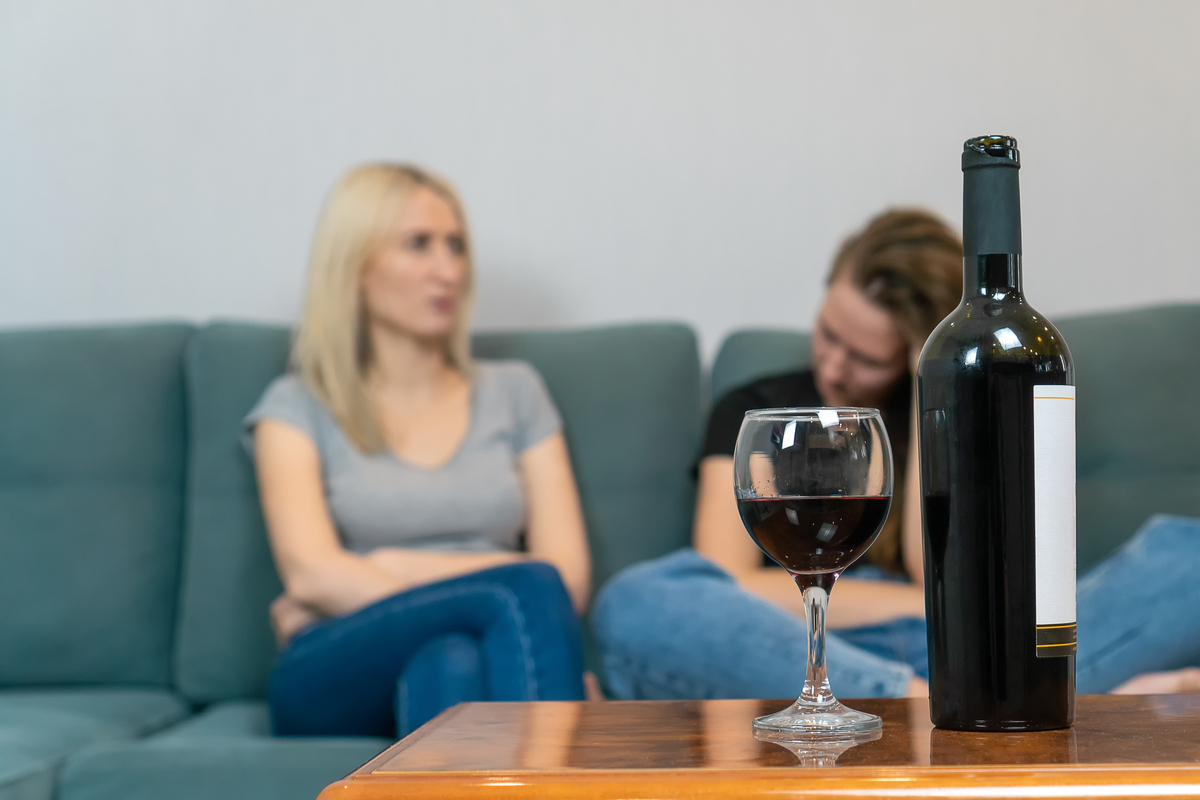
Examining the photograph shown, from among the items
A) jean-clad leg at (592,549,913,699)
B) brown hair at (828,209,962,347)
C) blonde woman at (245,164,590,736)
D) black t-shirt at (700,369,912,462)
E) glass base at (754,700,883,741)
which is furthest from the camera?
black t-shirt at (700,369,912,462)

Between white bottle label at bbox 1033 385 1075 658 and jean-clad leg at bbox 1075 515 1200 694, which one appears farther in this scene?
jean-clad leg at bbox 1075 515 1200 694

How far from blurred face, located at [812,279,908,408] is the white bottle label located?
1064 millimetres

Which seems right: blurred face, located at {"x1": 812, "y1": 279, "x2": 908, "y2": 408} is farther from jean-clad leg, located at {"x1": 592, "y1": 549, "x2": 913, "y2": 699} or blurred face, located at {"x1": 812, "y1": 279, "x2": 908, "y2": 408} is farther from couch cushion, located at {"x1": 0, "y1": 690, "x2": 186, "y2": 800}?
couch cushion, located at {"x1": 0, "y1": 690, "x2": 186, "y2": 800}

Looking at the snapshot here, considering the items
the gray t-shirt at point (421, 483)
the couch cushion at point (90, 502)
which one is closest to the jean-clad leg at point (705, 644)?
the gray t-shirt at point (421, 483)

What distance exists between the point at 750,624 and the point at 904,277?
69 cm

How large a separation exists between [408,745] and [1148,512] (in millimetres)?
1353

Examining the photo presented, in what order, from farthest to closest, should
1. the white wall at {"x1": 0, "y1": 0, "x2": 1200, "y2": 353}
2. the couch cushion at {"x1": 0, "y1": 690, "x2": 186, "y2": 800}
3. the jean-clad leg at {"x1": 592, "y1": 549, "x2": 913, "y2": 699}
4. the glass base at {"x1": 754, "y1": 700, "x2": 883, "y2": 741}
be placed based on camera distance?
the white wall at {"x1": 0, "y1": 0, "x2": 1200, "y2": 353} < the couch cushion at {"x1": 0, "y1": 690, "x2": 186, "y2": 800} < the jean-clad leg at {"x1": 592, "y1": 549, "x2": 913, "y2": 699} < the glass base at {"x1": 754, "y1": 700, "x2": 883, "y2": 741}

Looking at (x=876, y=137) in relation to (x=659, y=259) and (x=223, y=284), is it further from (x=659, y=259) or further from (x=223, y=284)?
(x=223, y=284)

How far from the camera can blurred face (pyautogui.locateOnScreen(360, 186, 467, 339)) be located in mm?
1790

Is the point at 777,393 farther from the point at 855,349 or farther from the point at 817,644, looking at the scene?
the point at 817,644

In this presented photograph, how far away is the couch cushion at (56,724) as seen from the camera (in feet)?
3.91

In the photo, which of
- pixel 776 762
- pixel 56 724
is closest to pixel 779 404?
pixel 56 724

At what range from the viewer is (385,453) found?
1.73m

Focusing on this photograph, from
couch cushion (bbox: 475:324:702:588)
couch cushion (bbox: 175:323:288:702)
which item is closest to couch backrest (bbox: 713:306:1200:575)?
couch cushion (bbox: 475:324:702:588)
